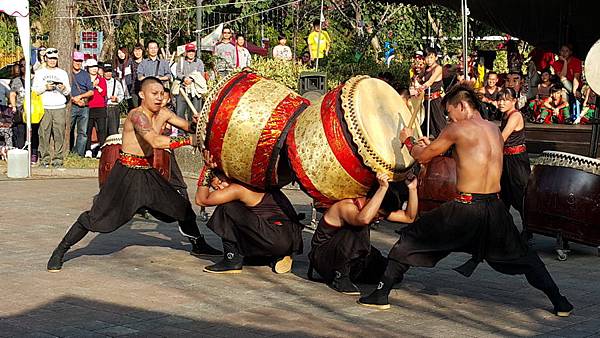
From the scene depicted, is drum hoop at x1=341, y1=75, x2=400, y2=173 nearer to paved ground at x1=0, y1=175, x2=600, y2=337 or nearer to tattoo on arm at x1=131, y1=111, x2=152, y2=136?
paved ground at x1=0, y1=175, x2=600, y2=337

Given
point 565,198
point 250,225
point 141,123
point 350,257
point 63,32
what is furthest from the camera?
point 63,32

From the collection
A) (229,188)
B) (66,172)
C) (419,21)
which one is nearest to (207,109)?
(229,188)

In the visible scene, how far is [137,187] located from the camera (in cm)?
861

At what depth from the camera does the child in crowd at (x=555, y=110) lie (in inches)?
639

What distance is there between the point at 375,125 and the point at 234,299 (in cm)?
159

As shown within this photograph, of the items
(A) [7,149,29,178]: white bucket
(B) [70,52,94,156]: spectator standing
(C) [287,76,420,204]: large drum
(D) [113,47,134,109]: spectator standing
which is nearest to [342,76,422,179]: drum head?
(C) [287,76,420,204]: large drum

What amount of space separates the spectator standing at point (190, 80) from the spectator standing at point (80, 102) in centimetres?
145

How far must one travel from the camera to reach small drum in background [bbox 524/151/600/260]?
358 inches

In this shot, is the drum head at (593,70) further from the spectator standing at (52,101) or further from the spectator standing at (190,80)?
the spectator standing at (52,101)

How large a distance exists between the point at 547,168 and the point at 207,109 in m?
3.32

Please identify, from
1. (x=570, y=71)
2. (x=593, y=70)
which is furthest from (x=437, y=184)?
(x=570, y=71)

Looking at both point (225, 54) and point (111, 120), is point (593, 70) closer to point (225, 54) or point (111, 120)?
point (225, 54)

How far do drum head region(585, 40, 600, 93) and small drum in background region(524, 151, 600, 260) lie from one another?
2.44ft

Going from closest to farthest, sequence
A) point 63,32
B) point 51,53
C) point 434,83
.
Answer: point 434,83, point 51,53, point 63,32
